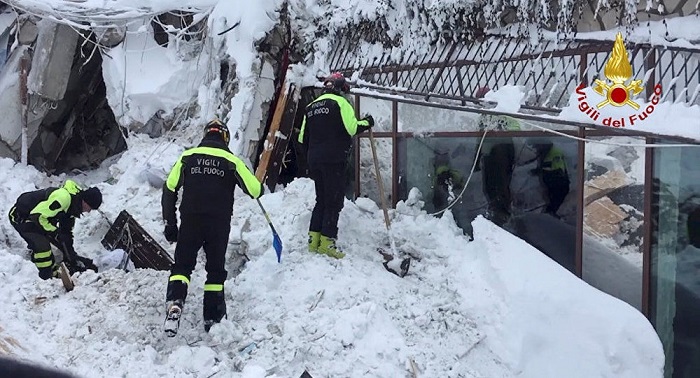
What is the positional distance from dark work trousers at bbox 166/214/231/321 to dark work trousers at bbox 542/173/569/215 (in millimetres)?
2724

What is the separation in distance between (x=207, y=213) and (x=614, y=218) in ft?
10.3

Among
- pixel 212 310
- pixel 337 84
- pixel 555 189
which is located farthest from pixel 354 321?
pixel 337 84

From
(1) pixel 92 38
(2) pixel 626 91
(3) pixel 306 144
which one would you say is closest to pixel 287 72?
(3) pixel 306 144

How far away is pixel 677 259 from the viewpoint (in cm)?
414

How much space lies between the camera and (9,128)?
987 cm

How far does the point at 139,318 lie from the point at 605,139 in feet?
12.5

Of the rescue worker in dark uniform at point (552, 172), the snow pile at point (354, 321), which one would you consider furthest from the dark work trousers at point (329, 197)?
the rescue worker in dark uniform at point (552, 172)

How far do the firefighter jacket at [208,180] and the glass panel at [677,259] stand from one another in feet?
10.1

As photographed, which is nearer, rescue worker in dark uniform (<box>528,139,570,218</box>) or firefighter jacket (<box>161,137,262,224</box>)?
firefighter jacket (<box>161,137,262,224</box>)

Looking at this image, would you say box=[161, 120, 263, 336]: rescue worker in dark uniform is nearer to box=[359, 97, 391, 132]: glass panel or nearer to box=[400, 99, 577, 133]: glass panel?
box=[400, 99, 577, 133]: glass panel

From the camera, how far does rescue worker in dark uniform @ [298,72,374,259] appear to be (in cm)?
562

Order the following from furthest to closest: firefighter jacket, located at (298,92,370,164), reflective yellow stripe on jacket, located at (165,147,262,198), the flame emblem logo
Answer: firefighter jacket, located at (298,92,370,164) < reflective yellow stripe on jacket, located at (165,147,262,198) < the flame emblem logo

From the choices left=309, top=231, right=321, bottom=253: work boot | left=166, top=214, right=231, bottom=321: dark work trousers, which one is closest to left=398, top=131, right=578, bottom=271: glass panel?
left=309, top=231, right=321, bottom=253: work boot

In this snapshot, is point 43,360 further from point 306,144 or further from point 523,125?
point 523,125
